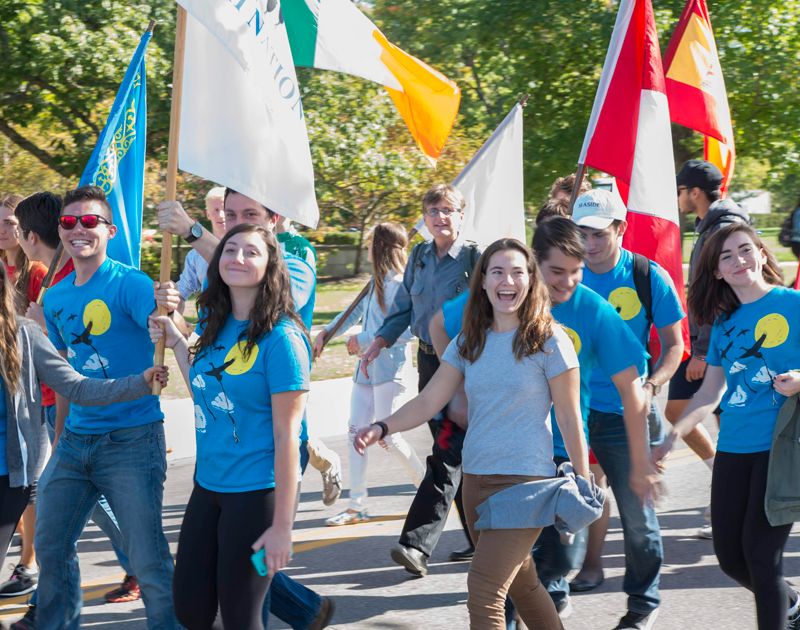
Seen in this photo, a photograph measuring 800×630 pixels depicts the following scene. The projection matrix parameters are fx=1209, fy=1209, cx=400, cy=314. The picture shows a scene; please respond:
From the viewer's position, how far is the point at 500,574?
3.90 meters

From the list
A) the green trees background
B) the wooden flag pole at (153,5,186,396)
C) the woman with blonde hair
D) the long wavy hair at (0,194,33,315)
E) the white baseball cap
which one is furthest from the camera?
the green trees background

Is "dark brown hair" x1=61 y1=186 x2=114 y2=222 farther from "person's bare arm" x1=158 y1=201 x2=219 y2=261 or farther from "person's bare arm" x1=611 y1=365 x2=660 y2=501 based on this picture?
"person's bare arm" x1=611 y1=365 x2=660 y2=501

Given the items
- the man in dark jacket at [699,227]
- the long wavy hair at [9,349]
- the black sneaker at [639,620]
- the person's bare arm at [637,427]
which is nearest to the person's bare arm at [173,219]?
the long wavy hair at [9,349]

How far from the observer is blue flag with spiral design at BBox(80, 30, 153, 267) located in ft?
18.4

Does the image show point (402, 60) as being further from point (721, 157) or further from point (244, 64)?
point (721, 157)

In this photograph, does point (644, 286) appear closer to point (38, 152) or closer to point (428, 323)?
point (428, 323)

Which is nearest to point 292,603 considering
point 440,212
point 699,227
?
point 440,212

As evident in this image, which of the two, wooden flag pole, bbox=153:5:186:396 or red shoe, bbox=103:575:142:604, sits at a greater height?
wooden flag pole, bbox=153:5:186:396

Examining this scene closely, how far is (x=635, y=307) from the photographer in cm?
527

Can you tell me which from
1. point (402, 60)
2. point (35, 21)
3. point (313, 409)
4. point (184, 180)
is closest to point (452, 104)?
point (402, 60)

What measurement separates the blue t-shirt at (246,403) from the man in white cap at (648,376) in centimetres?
163

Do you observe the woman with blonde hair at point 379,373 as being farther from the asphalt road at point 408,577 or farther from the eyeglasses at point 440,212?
the eyeglasses at point 440,212

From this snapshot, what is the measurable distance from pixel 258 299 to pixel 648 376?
7.51 feet

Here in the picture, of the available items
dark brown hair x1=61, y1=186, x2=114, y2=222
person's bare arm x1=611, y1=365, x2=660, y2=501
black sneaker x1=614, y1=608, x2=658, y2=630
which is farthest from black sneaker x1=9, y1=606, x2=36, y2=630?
person's bare arm x1=611, y1=365, x2=660, y2=501
